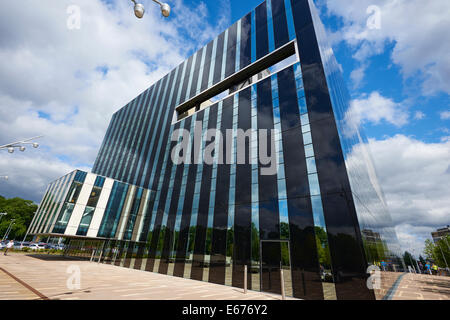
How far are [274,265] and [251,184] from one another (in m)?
6.10

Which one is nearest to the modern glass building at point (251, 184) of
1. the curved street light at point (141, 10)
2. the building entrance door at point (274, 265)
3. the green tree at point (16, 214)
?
the building entrance door at point (274, 265)

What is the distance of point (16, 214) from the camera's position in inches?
2985

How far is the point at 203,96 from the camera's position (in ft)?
88.8

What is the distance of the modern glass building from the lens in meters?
11.9

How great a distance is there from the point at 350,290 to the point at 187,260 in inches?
518

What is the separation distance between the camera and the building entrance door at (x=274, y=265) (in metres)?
12.4

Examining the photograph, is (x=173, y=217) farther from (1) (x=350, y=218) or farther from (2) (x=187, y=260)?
(1) (x=350, y=218)

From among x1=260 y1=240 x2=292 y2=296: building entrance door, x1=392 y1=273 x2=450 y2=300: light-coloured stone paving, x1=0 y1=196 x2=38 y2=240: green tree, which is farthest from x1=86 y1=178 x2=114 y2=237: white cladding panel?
x1=0 y1=196 x2=38 y2=240: green tree

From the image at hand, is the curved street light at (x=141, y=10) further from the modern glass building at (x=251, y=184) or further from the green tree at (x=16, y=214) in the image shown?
the green tree at (x=16, y=214)

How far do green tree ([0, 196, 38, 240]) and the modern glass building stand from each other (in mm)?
66073

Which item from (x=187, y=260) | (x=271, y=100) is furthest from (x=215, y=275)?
(x=271, y=100)

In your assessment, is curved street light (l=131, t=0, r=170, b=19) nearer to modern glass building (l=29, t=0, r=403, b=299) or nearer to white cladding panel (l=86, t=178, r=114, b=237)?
modern glass building (l=29, t=0, r=403, b=299)

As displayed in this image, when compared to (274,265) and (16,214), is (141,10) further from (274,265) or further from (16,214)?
(16,214)

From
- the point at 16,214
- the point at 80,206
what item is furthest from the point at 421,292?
the point at 16,214
